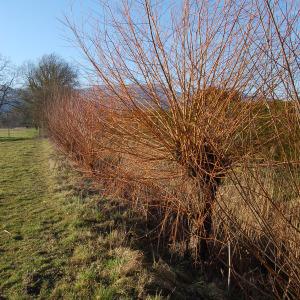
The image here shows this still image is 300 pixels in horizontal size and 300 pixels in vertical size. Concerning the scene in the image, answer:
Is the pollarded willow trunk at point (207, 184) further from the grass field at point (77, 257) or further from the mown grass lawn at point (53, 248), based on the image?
the mown grass lawn at point (53, 248)

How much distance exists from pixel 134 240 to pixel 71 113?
17.7 feet

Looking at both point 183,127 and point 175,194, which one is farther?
point 175,194

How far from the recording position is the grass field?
3643 mm

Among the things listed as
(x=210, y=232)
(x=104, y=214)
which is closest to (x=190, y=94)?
(x=210, y=232)

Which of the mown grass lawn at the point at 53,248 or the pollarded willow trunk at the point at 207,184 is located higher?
the pollarded willow trunk at the point at 207,184

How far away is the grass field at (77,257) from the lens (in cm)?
364

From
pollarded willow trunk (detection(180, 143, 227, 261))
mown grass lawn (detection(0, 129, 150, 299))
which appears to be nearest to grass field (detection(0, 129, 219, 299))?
mown grass lawn (detection(0, 129, 150, 299))

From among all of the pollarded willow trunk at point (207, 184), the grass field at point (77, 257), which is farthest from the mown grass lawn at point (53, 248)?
the pollarded willow trunk at point (207, 184)

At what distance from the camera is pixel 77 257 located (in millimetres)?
4375

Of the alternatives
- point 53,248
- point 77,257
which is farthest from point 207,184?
point 53,248

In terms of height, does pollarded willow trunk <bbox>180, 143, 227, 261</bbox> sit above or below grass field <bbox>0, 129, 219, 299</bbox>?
above

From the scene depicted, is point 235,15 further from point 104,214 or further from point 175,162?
point 104,214

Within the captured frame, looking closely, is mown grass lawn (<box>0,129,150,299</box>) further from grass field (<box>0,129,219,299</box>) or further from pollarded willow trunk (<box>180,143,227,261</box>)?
pollarded willow trunk (<box>180,143,227,261</box>)

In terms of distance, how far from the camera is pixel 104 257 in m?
4.44
